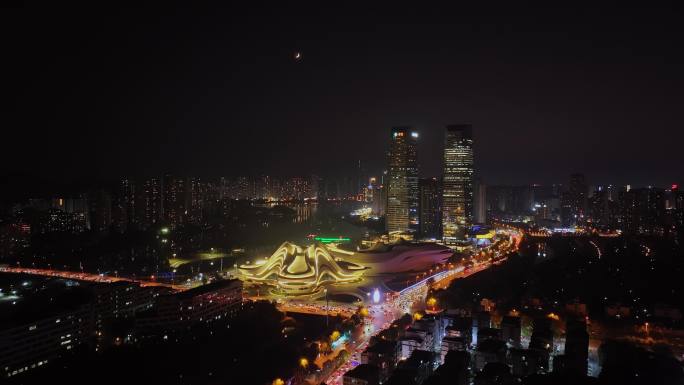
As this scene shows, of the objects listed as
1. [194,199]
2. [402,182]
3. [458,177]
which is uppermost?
[458,177]

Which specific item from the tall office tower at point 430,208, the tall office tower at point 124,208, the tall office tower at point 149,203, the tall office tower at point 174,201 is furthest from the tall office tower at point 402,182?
the tall office tower at point 124,208

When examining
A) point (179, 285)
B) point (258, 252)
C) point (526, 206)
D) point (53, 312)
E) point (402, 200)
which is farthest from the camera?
point (526, 206)

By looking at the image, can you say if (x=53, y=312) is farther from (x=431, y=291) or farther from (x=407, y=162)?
(x=407, y=162)

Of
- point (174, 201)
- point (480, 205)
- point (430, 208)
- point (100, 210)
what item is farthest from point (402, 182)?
point (100, 210)

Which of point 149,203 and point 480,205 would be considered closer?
point 149,203

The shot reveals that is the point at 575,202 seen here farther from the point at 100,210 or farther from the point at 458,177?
the point at 100,210

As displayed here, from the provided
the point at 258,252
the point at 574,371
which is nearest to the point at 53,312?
the point at 574,371
